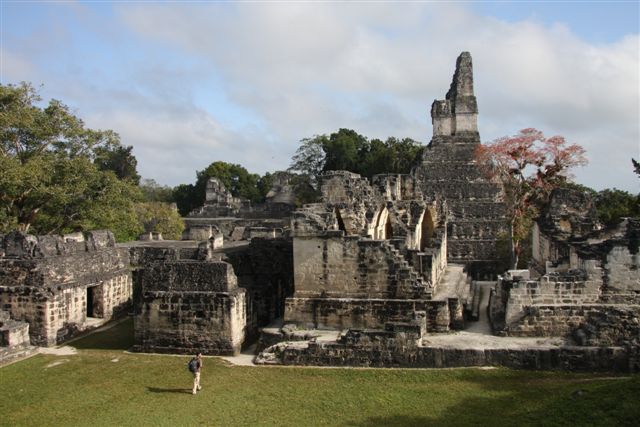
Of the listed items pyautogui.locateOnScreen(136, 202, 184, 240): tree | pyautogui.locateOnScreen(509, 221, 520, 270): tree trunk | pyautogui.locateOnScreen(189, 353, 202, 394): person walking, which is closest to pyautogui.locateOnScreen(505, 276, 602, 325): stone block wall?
pyautogui.locateOnScreen(189, 353, 202, 394): person walking

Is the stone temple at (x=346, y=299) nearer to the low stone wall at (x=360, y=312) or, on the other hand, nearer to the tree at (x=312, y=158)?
the low stone wall at (x=360, y=312)

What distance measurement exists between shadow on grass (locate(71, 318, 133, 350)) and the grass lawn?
1923 mm

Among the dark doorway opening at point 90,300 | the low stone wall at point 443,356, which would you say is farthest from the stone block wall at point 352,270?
the dark doorway opening at point 90,300

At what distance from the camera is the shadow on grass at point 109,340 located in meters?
15.5

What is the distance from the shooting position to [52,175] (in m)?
23.1

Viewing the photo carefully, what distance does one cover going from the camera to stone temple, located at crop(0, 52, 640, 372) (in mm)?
12469

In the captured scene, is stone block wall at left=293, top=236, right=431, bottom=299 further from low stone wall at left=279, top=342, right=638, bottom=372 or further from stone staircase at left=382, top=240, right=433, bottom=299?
low stone wall at left=279, top=342, right=638, bottom=372

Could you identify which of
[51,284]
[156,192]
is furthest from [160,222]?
[156,192]

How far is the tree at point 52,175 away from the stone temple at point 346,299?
197 inches

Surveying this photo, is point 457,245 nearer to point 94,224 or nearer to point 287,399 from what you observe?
point 94,224

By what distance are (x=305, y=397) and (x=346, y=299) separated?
3570mm

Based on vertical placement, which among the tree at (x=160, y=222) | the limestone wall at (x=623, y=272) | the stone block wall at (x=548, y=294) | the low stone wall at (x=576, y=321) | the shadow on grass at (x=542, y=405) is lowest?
the shadow on grass at (x=542, y=405)

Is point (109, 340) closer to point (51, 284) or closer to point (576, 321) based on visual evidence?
point (51, 284)

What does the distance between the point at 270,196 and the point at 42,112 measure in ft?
123
